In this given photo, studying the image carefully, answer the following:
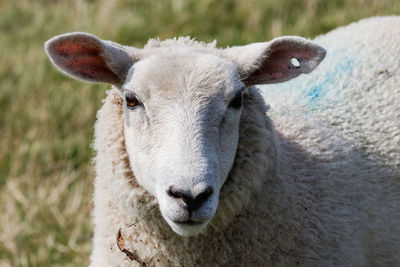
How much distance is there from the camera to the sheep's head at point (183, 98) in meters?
2.36

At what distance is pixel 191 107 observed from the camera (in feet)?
8.26

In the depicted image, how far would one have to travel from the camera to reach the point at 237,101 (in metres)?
2.67

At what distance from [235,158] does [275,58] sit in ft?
1.45

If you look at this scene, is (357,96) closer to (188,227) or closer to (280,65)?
(280,65)

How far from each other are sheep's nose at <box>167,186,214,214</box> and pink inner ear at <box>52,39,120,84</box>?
2.28 ft

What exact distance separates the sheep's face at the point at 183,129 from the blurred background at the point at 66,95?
1.84 meters

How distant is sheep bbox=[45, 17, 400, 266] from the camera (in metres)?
2.51

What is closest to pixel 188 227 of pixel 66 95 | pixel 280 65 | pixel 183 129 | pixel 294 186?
pixel 183 129

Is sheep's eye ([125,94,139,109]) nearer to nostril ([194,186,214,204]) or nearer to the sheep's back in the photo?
nostril ([194,186,214,204])

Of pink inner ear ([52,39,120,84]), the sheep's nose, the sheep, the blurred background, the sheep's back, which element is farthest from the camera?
the blurred background

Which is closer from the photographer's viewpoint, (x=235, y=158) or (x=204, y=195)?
(x=204, y=195)

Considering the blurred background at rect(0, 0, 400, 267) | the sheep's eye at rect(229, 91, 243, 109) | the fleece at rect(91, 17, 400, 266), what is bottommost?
the blurred background at rect(0, 0, 400, 267)

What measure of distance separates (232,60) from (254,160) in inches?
16.0

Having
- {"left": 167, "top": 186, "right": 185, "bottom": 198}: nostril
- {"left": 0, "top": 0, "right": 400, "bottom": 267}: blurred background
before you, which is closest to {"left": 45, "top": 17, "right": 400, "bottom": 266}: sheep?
{"left": 167, "top": 186, "right": 185, "bottom": 198}: nostril
